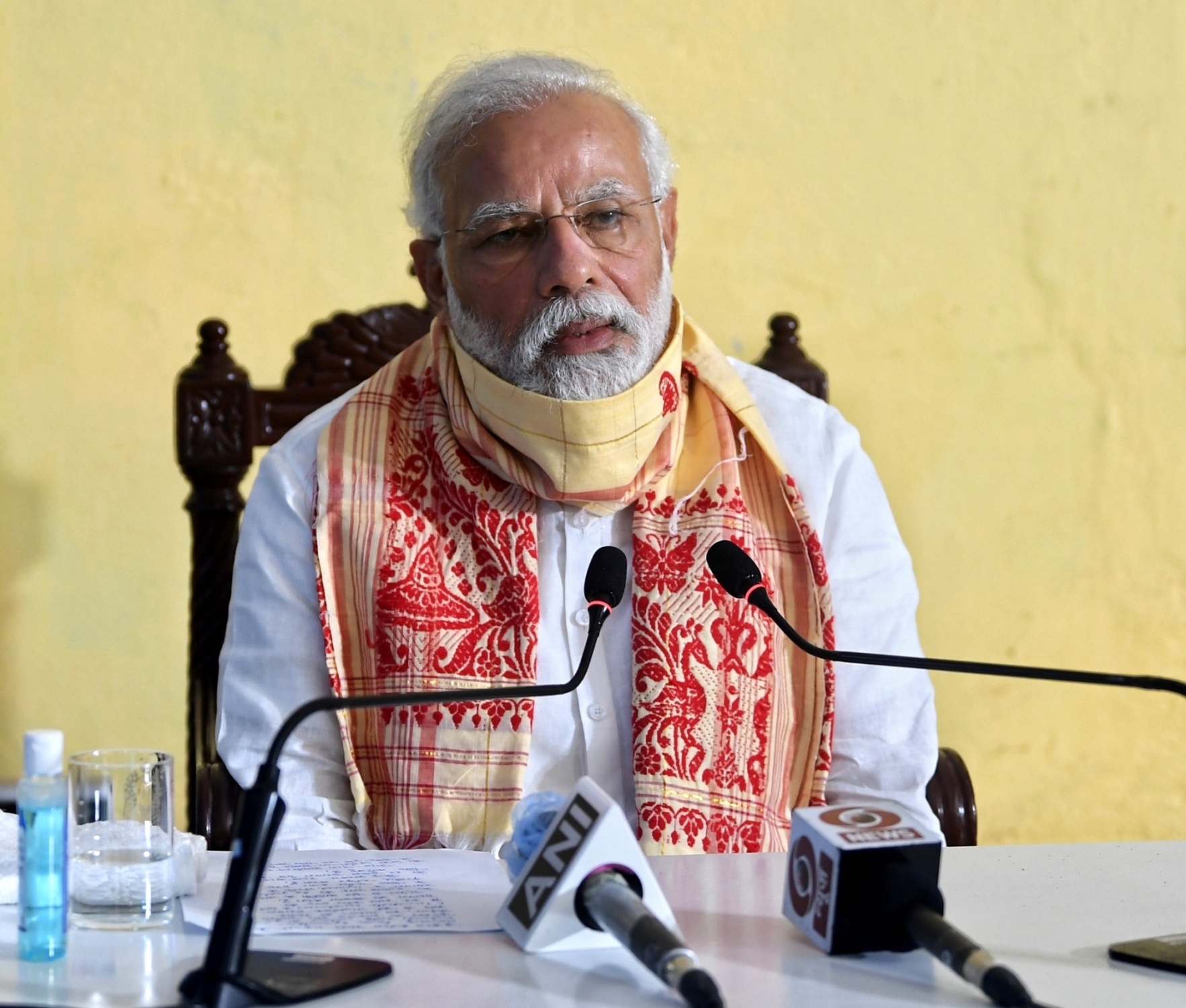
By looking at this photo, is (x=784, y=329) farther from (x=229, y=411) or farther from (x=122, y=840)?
(x=122, y=840)

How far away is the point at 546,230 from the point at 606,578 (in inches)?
30.7

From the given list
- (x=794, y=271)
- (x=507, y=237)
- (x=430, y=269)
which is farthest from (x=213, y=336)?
(x=794, y=271)

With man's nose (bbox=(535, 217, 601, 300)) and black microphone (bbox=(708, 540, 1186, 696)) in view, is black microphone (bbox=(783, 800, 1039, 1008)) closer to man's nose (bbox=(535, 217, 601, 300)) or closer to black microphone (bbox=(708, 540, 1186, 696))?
black microphone (bbox=(708, 540, 1186, 696))

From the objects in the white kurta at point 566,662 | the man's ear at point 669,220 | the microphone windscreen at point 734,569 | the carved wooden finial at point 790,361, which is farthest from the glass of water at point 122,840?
the carved wooden finial at point 790,361

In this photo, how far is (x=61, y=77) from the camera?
246 centimetres

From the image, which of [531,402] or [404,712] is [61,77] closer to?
[531,402]

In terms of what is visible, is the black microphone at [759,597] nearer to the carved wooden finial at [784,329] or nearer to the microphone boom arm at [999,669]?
the microphone boom arm at [999,669]

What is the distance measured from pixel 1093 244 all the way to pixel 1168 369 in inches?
Result: 11.2

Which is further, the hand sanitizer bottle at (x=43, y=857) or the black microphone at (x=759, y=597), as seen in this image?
the black microphone at (x=759, y=597)

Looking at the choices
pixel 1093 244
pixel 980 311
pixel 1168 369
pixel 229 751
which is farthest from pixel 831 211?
pixel 229 751

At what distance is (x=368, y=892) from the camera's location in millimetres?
1178

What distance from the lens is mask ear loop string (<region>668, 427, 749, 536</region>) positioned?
1.94 meters

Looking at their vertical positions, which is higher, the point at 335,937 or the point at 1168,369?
the point at 1168,369

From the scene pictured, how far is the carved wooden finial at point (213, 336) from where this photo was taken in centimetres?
220
